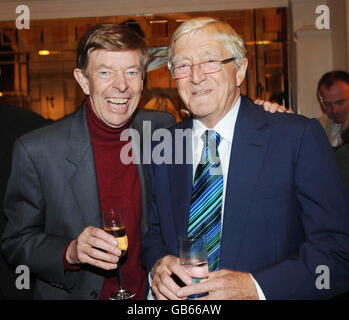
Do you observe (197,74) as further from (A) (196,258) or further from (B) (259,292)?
(B) (259,292)

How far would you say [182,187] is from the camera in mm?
1873

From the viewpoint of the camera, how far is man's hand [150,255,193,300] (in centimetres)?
149

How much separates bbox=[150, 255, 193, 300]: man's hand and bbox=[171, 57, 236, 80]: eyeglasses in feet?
2.58

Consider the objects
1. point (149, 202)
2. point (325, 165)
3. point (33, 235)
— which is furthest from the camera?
point (149, 202)

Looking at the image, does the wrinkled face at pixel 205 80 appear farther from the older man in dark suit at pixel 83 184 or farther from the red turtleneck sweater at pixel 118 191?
the red turtleneck sweater at pixel 118 191

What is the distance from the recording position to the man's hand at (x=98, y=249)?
174 cm

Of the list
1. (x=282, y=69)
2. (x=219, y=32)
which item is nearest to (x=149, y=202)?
(x=219, y=32)

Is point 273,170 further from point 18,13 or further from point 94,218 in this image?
point 18,13

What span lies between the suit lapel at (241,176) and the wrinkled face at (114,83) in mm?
585

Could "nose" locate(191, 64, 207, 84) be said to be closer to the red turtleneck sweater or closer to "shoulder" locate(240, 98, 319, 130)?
"shoulder" locate(240, 98, 319, 130)

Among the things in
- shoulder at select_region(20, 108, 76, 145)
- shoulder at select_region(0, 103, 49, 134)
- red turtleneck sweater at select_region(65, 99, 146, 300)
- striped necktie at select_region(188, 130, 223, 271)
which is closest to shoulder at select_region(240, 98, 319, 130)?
striped necktie at select_region(188, 130, 223, 271)
